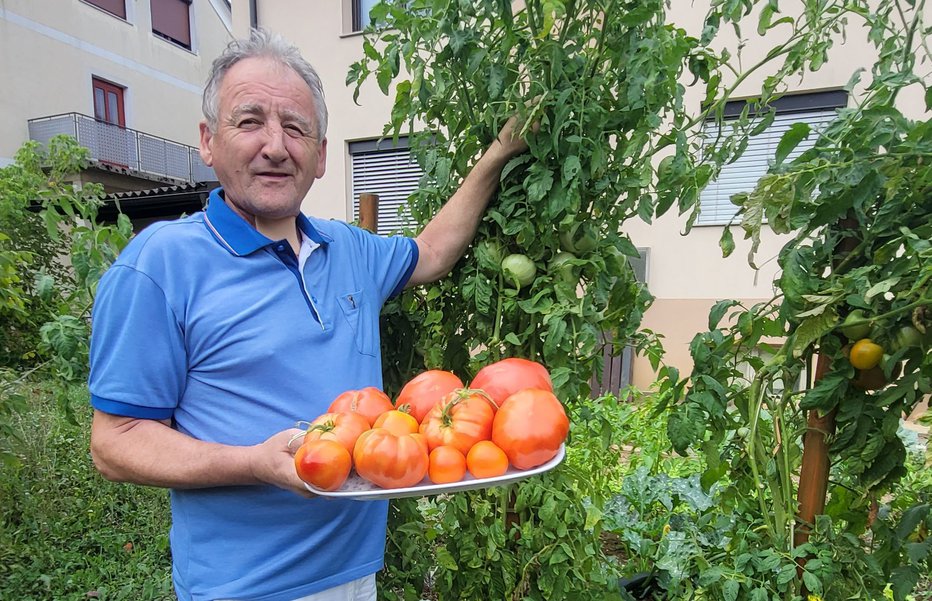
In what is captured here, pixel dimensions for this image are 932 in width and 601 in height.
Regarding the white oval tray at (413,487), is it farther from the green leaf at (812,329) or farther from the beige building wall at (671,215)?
the beige building wall at (671,215)

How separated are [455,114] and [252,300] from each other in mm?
691

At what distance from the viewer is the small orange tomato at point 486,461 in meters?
0.97

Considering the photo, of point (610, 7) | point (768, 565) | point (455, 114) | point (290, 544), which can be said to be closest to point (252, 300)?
point (290, 544)

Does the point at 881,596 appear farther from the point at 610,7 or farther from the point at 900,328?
the point at 610,7

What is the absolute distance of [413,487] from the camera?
3.12ft

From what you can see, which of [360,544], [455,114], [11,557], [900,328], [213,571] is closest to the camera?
[900,328]

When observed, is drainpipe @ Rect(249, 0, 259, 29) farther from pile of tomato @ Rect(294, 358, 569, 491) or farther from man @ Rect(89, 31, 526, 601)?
pile of tomato @ Rect(294, 358, 569, 491)

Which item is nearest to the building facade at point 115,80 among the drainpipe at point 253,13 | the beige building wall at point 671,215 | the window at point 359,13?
the drainpipe at point 253,13

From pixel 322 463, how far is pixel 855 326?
1074 mm

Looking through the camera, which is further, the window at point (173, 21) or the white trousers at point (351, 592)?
the window at point (173, 21)

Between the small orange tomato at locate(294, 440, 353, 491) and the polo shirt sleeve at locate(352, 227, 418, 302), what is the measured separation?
25.9 inches

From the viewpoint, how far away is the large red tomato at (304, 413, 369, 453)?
967 millimetres

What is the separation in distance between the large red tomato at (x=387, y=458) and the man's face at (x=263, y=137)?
64cm

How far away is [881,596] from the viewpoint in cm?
134
